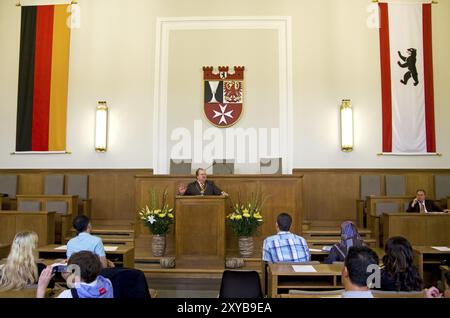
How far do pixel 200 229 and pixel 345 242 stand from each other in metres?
2.54

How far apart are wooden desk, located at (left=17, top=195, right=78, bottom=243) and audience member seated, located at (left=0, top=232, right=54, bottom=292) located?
4596mm

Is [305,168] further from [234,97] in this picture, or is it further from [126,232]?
[126,232]

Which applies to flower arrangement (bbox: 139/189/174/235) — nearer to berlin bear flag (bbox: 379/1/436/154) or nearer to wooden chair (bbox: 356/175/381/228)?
wooden chair (bbox: 356/175/381/228)

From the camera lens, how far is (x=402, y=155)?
355 inches

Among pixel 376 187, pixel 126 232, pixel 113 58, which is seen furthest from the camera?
pixel 113 58

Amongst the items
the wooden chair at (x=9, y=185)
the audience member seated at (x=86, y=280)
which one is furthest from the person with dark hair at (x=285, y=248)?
the wooden chair at (x=9, y=185)

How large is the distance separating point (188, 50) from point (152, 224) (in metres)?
4.42

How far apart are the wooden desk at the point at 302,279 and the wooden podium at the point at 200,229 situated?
2.21m

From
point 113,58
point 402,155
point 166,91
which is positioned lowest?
point 402,155

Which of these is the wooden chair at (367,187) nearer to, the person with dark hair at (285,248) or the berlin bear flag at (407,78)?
the berlin bear flag at (407,78)

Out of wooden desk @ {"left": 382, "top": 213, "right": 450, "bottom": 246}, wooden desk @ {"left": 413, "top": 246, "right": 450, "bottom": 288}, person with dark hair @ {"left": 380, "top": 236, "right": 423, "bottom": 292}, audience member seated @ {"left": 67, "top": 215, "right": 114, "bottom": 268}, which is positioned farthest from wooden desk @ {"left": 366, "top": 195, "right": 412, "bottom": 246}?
audience member seated @ {"left": 67, "top": 215, "right": 114, "bottom": 268}
